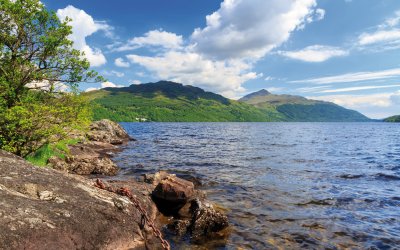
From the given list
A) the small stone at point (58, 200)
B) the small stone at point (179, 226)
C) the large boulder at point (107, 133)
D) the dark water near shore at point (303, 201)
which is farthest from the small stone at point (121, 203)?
the large boulder at point (107, 133)

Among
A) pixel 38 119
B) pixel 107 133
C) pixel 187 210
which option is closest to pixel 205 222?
pixel 187 210

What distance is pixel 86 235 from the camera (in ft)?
30.3

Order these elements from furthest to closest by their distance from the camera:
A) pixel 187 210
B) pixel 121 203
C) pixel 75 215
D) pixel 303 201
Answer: pixel 303 201 < pixel 187 210 < pixel 121 203 < pixel 75 215

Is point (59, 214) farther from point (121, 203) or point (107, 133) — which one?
point (107, 133)

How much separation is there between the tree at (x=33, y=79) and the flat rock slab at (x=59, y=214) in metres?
5.30

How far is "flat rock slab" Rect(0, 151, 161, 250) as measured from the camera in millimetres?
7895

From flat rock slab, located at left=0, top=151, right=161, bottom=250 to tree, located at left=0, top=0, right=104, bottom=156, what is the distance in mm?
5299

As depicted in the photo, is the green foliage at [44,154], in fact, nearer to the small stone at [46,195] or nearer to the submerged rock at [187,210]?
the submerged rock at [187,210]

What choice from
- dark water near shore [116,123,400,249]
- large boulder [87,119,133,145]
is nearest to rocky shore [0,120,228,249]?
dark water near shore [116,123,400,249]

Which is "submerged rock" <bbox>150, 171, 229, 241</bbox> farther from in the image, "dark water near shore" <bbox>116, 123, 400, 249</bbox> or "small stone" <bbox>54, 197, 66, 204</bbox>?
"small stone" <bbox>54, 197, 66, 204</bbox>

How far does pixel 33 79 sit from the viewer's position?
62.1 feet

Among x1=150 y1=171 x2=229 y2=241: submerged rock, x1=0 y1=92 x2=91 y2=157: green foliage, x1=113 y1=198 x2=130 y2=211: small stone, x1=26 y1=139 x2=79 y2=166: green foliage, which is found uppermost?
x1=0 y1=92 x2=91 y2=157: green foliage

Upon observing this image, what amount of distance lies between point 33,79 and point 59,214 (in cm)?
1301

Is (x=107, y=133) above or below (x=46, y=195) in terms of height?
above
